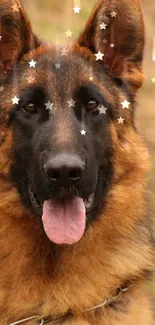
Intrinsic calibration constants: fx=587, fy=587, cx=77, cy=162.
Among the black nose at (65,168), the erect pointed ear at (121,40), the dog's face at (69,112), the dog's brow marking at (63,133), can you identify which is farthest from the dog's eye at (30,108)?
Result: the erect pointed ear at (121,40)

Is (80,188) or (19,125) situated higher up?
(19,125)

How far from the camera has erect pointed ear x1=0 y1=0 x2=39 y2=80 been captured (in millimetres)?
2980

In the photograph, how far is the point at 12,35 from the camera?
10.1ft

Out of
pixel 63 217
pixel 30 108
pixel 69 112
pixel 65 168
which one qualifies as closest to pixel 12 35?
pixel 30 108

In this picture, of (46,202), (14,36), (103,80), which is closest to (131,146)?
(103,80)

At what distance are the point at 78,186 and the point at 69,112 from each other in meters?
0.41

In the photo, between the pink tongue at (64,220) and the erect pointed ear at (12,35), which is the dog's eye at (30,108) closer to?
the erect pointed ear at (12,35)

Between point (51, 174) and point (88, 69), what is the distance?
716 mm

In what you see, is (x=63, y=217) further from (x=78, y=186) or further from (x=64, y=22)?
(x=64, y=22)

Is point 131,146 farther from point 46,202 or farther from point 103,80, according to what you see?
point 46,202

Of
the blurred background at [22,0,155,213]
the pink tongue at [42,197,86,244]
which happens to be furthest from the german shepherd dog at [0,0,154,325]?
the blurred background at [22,0,155,213]

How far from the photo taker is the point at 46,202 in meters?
2.91

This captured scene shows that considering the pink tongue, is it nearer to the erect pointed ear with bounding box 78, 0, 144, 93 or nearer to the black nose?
the black nose

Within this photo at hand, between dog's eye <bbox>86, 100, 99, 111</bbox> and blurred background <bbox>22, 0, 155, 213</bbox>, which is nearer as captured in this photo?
dog's eye <bbox>86, 100, 99, 111</bbox>
